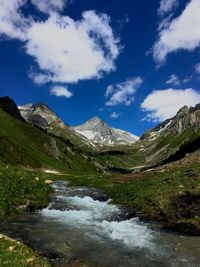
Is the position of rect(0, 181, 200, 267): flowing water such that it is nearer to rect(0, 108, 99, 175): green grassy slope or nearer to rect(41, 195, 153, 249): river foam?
rect(41, 195, 153, 249): river foam

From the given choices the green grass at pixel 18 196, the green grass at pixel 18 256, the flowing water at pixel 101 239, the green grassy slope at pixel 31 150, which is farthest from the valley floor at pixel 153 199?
the green grassy slope at pixel 31 150

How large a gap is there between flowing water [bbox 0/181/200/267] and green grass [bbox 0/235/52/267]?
1324mm

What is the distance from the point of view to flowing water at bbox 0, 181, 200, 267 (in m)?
26.0

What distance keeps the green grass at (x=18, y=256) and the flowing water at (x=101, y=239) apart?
4.34 feet

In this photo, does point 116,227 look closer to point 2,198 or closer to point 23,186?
point 2,198

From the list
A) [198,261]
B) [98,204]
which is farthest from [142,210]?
[198,261]

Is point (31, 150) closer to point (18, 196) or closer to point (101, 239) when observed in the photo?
point (18, 196)

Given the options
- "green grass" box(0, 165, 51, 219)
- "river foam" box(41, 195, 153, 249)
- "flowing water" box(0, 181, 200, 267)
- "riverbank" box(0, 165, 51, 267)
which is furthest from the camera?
"green grass" box(0, 165, 51, 219)

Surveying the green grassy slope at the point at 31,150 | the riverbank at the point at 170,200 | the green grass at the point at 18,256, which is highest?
the green grassy slope at the point at 31,150

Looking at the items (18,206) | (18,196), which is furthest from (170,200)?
(18,196)

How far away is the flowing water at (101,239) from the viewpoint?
85.1 feet

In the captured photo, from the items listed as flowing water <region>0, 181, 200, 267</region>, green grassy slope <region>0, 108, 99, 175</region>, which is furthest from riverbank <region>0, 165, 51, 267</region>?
green grassy slope <region>0, 108, 99, 175</region>

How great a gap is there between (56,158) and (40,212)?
125 m

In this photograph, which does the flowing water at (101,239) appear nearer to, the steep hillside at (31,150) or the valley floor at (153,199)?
the valley floor at (153,199)
